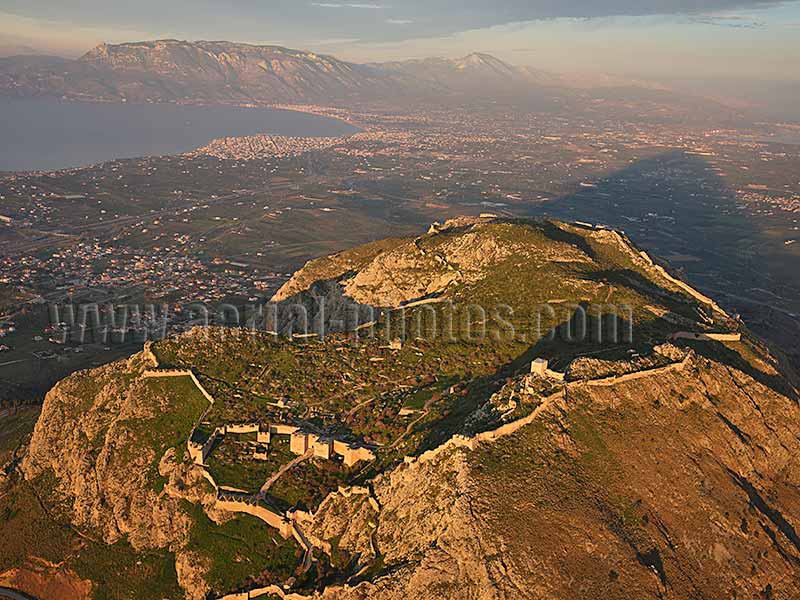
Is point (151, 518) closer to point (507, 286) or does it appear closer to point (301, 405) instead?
point (301, 405)

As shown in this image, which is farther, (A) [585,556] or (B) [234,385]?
(B) [234,385]

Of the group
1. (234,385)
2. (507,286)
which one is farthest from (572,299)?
(234,385)

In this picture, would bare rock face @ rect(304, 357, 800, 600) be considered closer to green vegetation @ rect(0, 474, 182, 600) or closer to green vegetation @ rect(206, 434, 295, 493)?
green vegetation @ rect(206, 434, 295, 493)

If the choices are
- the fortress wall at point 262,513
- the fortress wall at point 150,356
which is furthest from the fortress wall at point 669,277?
the fortress wall at point 150,356

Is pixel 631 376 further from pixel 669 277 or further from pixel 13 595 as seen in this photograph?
pixel 13 595

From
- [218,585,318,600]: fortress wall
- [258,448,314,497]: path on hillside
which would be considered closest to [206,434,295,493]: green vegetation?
[258,448,314,497]: path on hillside
